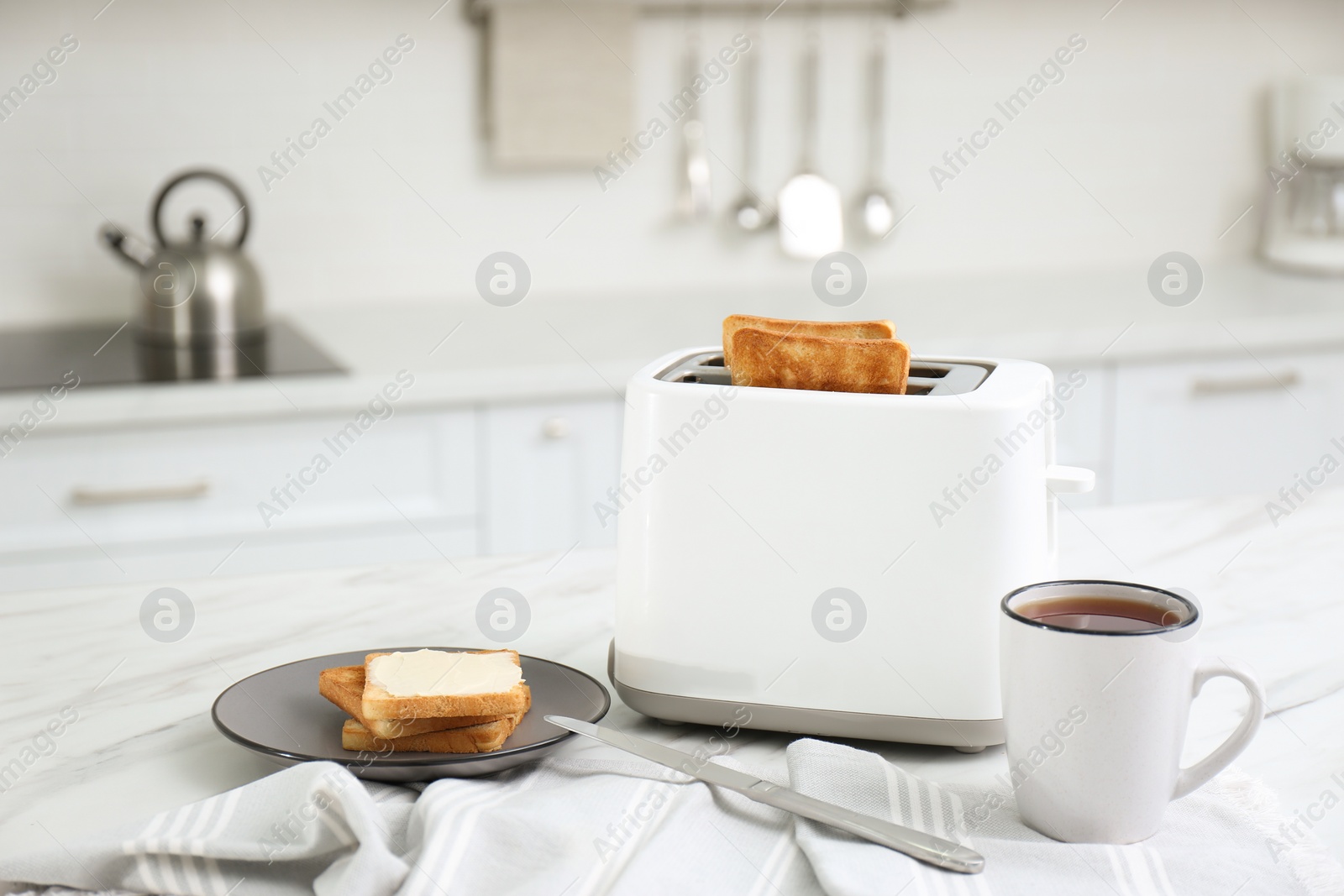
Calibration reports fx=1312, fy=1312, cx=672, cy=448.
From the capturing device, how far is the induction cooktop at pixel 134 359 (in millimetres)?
1767

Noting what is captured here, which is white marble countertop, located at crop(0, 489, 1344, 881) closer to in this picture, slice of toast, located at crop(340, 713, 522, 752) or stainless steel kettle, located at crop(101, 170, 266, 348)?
slice of toast, located at crop(340, 713, 522, 752)

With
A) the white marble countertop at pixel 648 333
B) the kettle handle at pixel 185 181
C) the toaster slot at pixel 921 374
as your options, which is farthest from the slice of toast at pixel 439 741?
the kettle handle at pixel 185 181

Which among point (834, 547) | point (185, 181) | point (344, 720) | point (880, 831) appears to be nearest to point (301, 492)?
point (185, 181)

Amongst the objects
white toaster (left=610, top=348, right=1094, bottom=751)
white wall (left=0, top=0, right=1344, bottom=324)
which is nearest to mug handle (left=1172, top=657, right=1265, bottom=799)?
white toaster (left=610, top=348, right=1094, bottom=751)

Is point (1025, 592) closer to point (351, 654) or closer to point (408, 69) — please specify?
point (351, 654)

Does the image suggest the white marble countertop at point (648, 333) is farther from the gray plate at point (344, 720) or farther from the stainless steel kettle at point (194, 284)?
the gray plate at point (344, 720)

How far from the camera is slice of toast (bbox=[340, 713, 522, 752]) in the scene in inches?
25.5

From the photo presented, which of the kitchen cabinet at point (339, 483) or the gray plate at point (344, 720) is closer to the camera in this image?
the gray plate at point (344, 720)

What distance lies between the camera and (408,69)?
225 cm

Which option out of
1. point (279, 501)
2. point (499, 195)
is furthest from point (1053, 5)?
point (279, 501)

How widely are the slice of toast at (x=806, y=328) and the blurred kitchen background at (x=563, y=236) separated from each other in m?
1.09

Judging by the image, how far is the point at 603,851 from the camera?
1.85 feet

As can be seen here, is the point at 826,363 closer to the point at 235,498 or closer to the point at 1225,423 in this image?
the point at 235,498

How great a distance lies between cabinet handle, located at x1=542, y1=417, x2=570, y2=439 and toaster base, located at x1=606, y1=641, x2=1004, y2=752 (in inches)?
45.3
